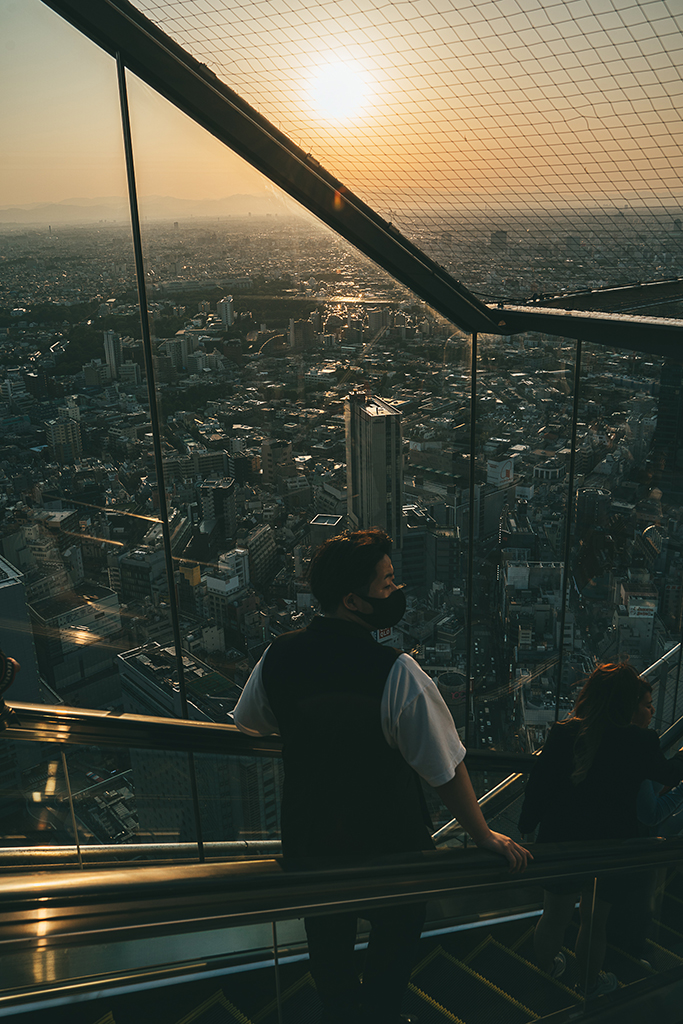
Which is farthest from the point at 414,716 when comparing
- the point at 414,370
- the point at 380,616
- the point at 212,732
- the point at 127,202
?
the point at 414,370

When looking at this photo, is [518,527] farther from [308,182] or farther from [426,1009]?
[426,1009]

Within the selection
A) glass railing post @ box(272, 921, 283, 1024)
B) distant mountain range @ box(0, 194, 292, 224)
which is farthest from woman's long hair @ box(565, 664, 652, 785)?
distant mountain range @ box(0, 194, 292, 224)

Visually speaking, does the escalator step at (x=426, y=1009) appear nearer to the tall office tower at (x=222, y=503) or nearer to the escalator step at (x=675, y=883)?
the escalator step at (x=675, y=883)

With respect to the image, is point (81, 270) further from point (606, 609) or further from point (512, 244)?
point (606, 609)

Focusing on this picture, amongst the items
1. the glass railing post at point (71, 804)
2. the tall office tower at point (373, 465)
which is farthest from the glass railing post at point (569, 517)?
the glass railing post at point (71, 804)

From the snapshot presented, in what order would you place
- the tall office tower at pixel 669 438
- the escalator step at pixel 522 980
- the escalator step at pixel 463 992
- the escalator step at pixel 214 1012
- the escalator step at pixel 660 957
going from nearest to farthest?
the escalator step at pixel 214 1012 < the escalator step at pixel 463 992 < the escalator step at pixel 522 980 < the escalator step at pixel 660 957 < the tall office tower at pixel 669 438
